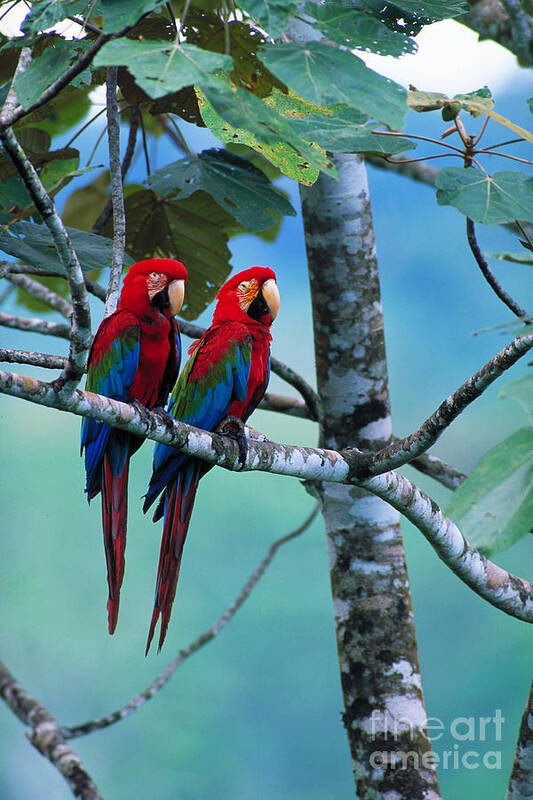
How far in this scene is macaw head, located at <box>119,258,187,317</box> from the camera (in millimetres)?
1338

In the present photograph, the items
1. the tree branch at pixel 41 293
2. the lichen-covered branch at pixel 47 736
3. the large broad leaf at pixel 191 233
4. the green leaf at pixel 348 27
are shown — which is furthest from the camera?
the tree branch at pixel 41 293

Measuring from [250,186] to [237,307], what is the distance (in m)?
0.26

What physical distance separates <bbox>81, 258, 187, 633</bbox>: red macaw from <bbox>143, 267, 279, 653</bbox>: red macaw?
0.20 feet

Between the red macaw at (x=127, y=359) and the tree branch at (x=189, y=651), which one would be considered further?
the tree branch at (x=189, y=651)

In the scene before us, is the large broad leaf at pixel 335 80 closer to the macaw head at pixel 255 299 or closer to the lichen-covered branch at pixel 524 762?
the macaw head at pixel 255 299

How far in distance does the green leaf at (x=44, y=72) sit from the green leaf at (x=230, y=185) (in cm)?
61

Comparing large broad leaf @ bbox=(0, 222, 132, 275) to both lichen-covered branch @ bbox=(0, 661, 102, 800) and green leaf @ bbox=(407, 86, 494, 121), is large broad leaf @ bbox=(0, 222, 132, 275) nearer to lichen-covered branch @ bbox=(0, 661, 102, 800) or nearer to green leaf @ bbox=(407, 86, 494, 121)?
green leaf @ bbox=(407, 86, 494, 121)

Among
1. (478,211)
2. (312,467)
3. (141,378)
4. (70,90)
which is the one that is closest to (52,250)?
(141,378)

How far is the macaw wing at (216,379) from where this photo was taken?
136cm

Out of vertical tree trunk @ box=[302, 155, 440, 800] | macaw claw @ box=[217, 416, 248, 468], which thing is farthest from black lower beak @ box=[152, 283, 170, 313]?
vertical tree trunk @ box=[302, 155, 440, 800]

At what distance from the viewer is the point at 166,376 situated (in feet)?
4.60

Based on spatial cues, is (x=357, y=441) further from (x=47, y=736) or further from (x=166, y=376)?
(x=47, y=736)

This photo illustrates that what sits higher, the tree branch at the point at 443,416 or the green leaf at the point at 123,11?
the green leaf at the point at 123,11

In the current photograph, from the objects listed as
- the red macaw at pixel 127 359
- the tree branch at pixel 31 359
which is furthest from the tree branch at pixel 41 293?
the tree branch at pixel 31 359
